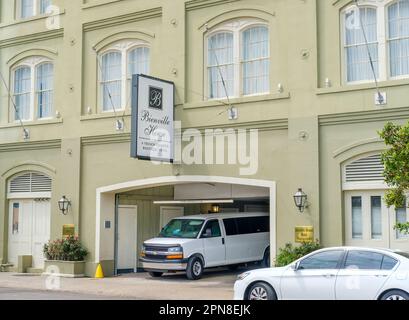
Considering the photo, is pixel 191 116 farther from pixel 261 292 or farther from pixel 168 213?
pixel 261 292

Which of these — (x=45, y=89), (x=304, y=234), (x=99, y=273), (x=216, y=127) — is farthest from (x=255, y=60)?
(x=45, y=89)

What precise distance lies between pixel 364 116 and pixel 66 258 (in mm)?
11120

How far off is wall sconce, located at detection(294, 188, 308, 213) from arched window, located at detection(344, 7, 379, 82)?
3.44 metres

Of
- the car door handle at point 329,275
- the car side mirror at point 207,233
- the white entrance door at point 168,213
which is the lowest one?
the car door handle at point 329,275

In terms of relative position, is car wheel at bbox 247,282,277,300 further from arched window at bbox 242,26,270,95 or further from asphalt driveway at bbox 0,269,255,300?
arched window at bbox 242,26,270,95

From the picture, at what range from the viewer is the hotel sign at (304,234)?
19094 millimetres

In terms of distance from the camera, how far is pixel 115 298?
17922mm

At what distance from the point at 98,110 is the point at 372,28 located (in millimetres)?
9932

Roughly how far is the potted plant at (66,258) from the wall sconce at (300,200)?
26.8 ft

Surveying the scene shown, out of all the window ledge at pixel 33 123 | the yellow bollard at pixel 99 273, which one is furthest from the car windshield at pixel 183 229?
the window ledge at pixel 33 123

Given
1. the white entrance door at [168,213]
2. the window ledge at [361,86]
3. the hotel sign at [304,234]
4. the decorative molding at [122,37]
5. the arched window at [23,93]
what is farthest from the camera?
the arched window at [23,93]

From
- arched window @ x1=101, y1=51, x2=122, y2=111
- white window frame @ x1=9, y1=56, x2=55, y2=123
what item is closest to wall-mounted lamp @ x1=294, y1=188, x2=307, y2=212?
arched window @ x1=101, y1=51, x2=122, y2=111

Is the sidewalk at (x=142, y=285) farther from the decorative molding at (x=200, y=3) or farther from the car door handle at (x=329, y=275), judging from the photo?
the decorative molding at (x=200, y=3)

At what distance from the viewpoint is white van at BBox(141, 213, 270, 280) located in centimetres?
2166
